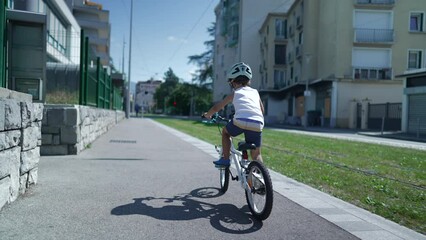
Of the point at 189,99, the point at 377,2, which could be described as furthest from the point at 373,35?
the point at 189,99

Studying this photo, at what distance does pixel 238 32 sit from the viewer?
62656 mm

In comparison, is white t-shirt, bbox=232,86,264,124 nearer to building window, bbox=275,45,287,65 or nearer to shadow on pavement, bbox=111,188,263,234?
shadow on pavement, bbox=111,188,263,234

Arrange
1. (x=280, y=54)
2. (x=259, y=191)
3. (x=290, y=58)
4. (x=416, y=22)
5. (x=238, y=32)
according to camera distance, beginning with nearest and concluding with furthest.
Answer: (x=259, y=191), (x=416, y=22), (x=290, y=58), (x=280, y=54), (x=238, y=32)

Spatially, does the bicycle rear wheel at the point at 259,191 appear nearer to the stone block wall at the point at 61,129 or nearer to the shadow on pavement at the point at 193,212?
the shadow on pavement at the point at 193,212

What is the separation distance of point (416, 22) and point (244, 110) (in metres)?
37.9

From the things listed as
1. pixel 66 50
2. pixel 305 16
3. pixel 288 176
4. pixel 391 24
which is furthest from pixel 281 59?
pixel 288 176

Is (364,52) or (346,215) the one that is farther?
(364,52)

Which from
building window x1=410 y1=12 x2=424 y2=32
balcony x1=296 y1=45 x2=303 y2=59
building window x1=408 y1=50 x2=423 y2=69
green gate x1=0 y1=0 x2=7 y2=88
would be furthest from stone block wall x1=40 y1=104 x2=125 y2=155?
balcony x1=296 y1=45 x2=303 y2=59

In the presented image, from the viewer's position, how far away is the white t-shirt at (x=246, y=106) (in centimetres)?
500

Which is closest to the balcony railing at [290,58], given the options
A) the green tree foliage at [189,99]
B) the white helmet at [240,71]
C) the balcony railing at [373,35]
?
the balcony railing at [373,35]

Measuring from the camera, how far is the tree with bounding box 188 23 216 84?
82625mm

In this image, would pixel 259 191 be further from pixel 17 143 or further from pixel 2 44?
pixel 2 44

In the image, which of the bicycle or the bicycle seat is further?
the bicycle seat

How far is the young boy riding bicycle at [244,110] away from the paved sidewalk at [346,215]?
1103 mm
